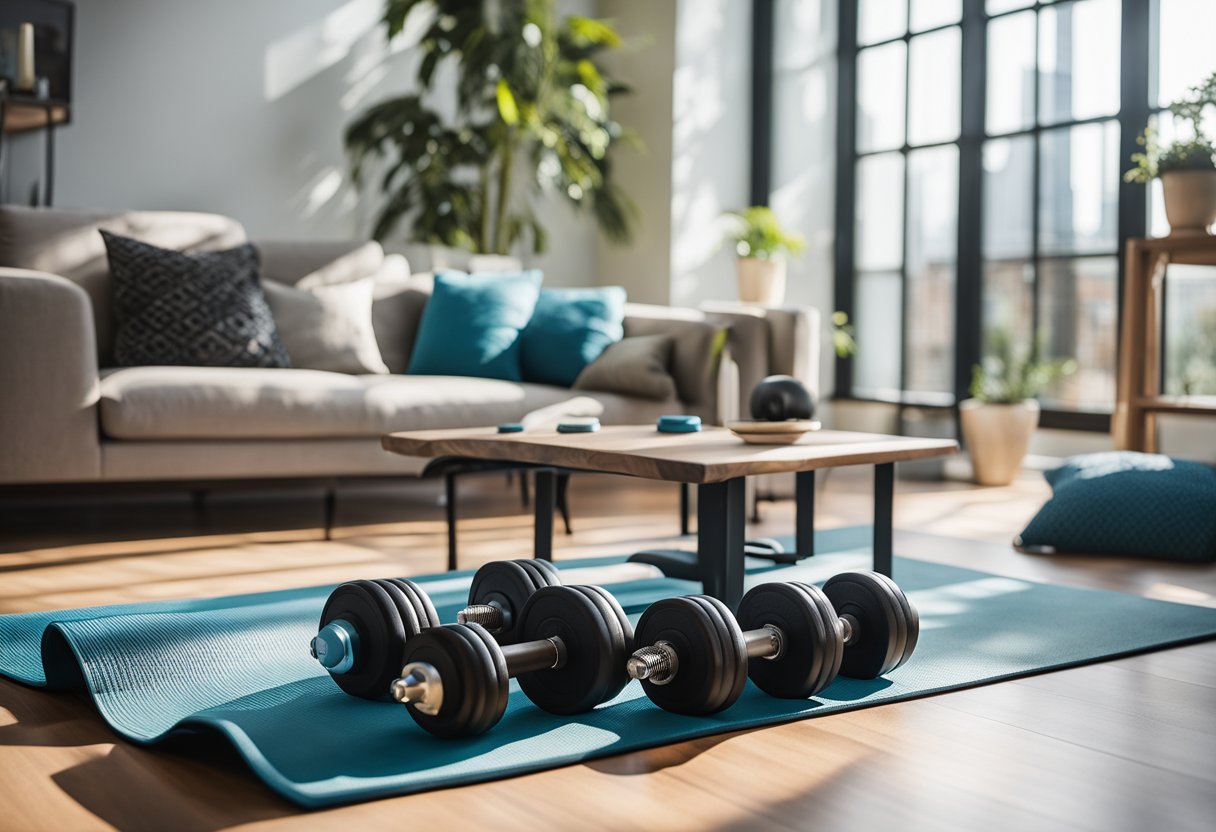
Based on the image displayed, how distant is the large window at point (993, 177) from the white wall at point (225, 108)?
2.23 meters

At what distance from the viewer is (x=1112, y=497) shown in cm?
321

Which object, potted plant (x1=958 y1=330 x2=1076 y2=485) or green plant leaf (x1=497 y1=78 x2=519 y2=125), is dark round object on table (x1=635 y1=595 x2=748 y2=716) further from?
green plant leaf (x1=497 y1=78 x2=519 y2=125)

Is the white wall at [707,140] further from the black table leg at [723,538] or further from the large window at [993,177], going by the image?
the black table leg at [723,538]

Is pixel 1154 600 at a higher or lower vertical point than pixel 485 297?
lower

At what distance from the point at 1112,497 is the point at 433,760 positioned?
7.45ft

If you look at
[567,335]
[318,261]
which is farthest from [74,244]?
[567,335]

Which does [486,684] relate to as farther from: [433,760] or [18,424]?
[18,424]

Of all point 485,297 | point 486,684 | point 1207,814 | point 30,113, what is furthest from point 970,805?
point 30,113

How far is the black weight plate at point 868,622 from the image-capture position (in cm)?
184

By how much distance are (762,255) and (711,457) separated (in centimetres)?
342

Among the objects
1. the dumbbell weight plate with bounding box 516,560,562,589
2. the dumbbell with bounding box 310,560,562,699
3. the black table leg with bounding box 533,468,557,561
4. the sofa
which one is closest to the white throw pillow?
the sofa

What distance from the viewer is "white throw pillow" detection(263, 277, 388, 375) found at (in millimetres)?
3992

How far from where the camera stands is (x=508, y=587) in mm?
1940

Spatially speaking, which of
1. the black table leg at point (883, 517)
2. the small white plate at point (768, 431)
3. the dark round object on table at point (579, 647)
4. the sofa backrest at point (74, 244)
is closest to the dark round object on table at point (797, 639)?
the dark round object on table at point (579, 647)
